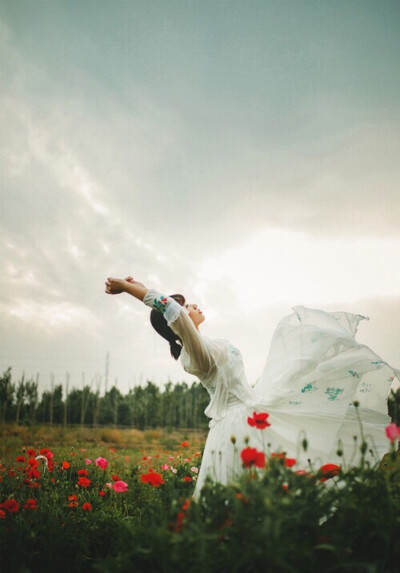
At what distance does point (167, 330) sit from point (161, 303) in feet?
2.19

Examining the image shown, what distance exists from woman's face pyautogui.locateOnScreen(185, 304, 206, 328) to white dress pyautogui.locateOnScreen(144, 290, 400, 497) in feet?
1.19

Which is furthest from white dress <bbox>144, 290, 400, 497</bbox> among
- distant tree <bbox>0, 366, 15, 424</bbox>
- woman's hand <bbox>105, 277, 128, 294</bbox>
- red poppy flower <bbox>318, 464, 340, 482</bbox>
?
distant tree <bbox>0, 366, 15, 424</bbox>

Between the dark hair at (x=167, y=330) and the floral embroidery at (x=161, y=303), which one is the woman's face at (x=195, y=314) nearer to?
the dark hair at (x=167, y=330)

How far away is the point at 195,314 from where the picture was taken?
2.74 meters

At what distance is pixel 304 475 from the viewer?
1.40 m

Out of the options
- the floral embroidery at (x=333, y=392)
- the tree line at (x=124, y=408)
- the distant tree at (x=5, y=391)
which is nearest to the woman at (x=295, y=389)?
the floral embroidery at (x=333, y=392)

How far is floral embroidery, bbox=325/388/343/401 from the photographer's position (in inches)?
84.9


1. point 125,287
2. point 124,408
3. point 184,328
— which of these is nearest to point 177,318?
point 184,328

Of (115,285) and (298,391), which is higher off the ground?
(115,285)

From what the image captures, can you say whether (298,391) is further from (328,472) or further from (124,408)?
(124,408)

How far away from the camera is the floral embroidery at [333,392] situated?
2156mm

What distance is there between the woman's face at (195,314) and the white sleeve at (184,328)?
0.50 meters

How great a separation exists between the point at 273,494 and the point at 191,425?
41.8 m

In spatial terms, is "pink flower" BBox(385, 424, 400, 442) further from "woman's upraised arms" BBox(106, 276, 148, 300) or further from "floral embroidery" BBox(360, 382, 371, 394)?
"woman's upraised arms" BBox(106, 276, 148, 300)
